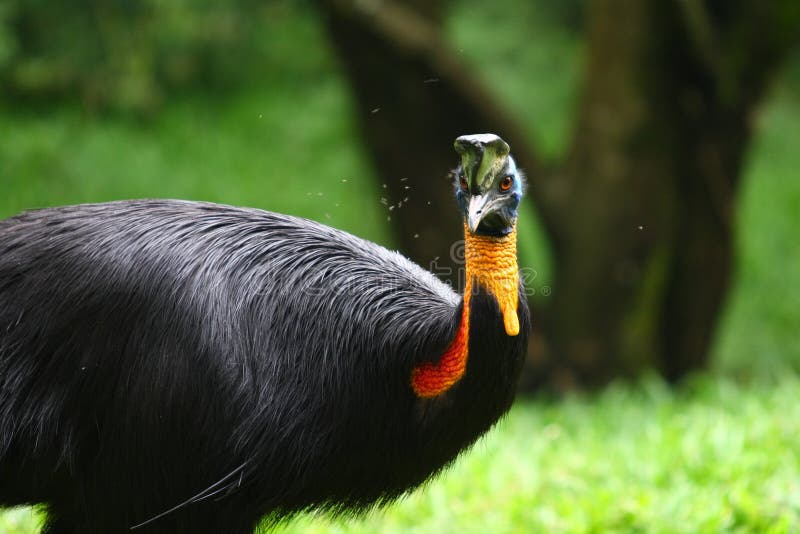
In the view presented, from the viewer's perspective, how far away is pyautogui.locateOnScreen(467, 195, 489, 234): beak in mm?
2744

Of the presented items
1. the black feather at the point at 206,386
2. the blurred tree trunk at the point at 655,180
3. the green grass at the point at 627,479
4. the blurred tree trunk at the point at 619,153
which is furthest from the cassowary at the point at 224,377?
the blurred tree trunk at the point at 655,180

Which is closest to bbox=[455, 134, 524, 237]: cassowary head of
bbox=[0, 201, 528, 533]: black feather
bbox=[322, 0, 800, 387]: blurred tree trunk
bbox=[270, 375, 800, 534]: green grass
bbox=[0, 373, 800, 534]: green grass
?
bbox=[0, 201, 528, 533]: black feather

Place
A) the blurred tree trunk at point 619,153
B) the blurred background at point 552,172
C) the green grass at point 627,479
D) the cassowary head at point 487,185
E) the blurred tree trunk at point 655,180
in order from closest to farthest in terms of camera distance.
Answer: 1. the cassowary head at point 487,185
2. the green grass at point 627,479
3. the blurred background at point 552,172
4. the blurred tree trunk at point 619,153
5. the blurred tree trunk at point 655,180

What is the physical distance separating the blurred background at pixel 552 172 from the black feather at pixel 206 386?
744mm

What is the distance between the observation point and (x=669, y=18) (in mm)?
6828

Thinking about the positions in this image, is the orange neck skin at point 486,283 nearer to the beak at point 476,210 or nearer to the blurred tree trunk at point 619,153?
the beak at point 476,210

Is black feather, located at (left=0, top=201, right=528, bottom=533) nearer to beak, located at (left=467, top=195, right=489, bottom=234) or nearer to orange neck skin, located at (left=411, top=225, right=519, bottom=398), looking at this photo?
orange neck skin, located at (left=411, top=225, right=519, bottom=398)

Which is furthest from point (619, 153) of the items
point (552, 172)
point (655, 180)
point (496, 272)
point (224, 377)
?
point (224, 377)

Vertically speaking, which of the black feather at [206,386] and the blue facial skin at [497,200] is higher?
the blue facial skin at [497,200]

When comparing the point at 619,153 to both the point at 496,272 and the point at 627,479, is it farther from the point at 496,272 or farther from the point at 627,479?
the point at 496,272

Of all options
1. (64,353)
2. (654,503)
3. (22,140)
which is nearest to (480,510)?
(654,503)

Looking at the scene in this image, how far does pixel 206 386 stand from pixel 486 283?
78cm

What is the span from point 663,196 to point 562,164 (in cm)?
71

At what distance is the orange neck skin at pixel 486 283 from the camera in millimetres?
2822
